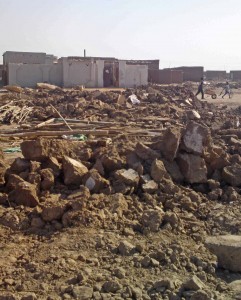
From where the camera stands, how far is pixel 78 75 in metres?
34.4

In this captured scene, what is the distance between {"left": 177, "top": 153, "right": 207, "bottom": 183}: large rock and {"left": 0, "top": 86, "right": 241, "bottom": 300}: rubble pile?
0.05ft

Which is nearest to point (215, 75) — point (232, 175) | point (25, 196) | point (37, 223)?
point (232, 175)

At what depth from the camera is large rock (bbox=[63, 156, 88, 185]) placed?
702 centimetres

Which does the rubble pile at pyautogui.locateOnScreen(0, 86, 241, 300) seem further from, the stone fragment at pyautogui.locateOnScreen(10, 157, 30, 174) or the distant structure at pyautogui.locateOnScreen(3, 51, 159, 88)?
the distant structure at pyautogui.locateOnScreen(3, 51, 159, 88)

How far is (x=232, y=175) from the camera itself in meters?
7.70

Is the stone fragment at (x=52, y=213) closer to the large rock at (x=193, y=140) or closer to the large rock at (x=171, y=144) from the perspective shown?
the large rock at (x=171, y=144)

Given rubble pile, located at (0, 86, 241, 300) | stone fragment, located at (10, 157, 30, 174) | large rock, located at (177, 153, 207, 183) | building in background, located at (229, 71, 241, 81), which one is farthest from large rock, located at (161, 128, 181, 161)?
building in background, located at (229, 71, 241, 81)

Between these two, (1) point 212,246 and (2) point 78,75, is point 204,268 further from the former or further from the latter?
(2) point 78,75

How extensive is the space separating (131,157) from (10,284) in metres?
3.59

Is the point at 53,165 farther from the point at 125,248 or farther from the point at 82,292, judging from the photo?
the point at 82,292

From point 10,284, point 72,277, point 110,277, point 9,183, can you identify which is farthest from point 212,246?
point 9,183

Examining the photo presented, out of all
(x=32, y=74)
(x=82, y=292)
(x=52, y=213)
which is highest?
(x=32, y=74)

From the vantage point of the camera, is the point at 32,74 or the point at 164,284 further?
the point at 32,74

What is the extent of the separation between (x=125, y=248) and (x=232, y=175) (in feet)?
10.2
